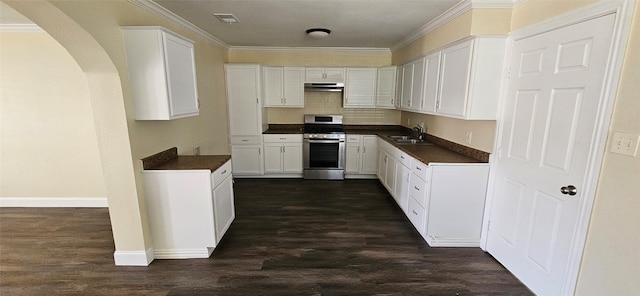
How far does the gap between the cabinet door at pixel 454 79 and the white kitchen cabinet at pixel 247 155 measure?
324 centimetres

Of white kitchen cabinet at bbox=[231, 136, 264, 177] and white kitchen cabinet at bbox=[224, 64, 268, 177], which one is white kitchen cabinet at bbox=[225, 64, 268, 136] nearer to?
white kitchen cabinet at bbox=[224, 64, 268, 177]

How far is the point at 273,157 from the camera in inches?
201

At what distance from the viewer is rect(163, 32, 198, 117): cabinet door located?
2408 millimetres

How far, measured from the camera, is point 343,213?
362 cm

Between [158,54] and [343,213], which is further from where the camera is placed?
[343,213]

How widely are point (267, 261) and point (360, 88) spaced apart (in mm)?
3601

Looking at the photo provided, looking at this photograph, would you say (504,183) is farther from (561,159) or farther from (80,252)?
(80,252)

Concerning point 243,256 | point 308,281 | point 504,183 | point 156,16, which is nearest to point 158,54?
point 156,16

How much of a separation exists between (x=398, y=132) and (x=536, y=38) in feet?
10.5

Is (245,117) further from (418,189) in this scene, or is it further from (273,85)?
(418,189)

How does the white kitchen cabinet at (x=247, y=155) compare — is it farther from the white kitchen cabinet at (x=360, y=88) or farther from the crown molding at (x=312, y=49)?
the white kitchen cabinet at (x=360, y=88)

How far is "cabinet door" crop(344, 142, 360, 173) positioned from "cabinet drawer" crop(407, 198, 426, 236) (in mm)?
1855

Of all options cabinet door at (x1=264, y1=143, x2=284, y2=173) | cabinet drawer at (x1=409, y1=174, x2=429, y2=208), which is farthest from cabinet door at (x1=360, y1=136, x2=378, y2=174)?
cabinet drawer at (x1=409, y1=174, x2=429, y2=208)

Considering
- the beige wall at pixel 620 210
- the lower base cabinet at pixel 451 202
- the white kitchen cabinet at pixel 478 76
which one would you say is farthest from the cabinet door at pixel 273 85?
the beige wall at pixel 620 210
